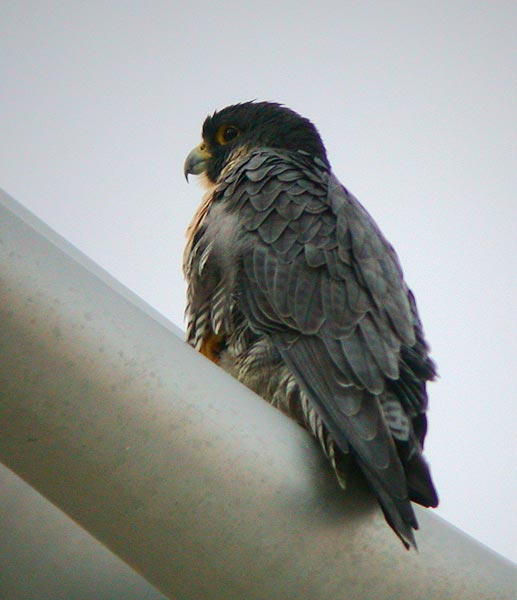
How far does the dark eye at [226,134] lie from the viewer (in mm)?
3680

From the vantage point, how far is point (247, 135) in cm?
362

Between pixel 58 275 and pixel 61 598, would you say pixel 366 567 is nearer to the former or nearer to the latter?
pixel 58 275

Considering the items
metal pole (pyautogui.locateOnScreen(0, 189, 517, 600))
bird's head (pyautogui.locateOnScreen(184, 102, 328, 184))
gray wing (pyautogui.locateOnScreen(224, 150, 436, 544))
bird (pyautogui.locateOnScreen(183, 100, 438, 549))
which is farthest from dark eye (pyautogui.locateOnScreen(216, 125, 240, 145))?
metal pole (pyautogui.locateOnScreen(0, 189, 517, 600))

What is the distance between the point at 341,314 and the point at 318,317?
0.21ft

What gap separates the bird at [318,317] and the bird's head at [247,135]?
0.49 metres

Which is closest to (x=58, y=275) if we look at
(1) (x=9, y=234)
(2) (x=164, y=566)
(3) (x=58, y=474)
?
(1) (x=9, y=234)

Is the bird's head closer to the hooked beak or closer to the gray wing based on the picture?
the hooked beak

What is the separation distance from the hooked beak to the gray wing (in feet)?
2.82

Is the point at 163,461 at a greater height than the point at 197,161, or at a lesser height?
lesser

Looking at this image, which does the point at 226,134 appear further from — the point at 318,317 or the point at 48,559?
the point at 48,559

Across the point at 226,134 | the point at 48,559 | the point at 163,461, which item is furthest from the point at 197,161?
the point at 163,461

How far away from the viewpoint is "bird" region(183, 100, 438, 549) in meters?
1.80

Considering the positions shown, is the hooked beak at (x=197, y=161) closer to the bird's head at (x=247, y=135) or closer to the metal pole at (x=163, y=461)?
the bird's head at (x=247, y=135)

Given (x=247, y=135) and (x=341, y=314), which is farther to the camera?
(x=247, y=135)
